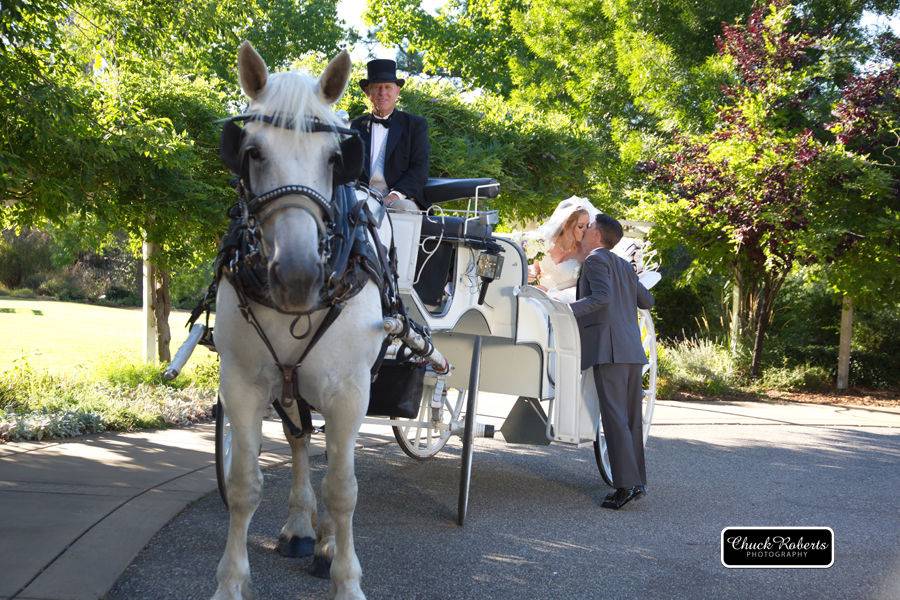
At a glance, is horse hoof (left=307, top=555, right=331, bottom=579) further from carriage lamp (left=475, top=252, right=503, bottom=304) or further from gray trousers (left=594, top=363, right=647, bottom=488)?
gray trousers (left=594, top=363, right=647, bottom=488)

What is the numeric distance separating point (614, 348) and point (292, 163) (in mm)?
3527

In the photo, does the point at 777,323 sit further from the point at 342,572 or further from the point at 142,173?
the point at 342,572

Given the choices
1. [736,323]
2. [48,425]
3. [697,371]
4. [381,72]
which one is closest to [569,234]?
[381,72]

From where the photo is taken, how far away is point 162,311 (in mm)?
11656

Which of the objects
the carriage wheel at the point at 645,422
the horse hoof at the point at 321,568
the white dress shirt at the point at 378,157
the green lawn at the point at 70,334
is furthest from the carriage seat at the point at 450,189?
the green lawn at the point at 70,334

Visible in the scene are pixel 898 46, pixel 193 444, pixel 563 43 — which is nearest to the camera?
pixel 193 444

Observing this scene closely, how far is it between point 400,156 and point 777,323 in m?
14.5

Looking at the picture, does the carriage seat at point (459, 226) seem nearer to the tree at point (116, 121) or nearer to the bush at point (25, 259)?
the tree at point (116, 121)

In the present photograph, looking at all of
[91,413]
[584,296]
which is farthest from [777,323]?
[91,413]

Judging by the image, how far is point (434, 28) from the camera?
26.4 meters

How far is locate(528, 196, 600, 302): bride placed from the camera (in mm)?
6543

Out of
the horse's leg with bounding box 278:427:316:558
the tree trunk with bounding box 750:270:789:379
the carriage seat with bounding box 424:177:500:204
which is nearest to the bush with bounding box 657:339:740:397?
the tree trunk with bounding box 750:270:789:379

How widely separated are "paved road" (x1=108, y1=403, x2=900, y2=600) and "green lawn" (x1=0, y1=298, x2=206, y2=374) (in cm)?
545

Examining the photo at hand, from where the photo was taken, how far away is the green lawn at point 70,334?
13.4 meters
